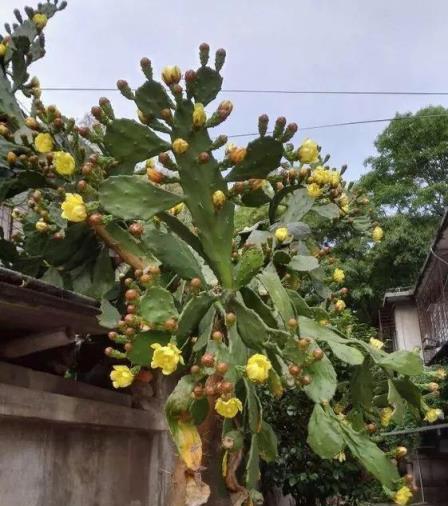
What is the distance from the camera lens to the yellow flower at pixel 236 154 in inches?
103

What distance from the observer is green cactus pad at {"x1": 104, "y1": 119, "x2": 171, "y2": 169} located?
8.63ft

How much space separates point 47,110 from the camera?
2.82 m

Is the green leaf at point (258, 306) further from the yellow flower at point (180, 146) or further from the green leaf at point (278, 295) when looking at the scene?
the yellow flower at point (180, 146)

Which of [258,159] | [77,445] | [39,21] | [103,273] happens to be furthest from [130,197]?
[39,21]

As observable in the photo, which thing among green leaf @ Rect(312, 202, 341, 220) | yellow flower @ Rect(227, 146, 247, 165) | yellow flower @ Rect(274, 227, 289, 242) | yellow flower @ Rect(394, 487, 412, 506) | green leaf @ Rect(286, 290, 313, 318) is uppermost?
green leaf @ Rect(312, 202, 341, 220)

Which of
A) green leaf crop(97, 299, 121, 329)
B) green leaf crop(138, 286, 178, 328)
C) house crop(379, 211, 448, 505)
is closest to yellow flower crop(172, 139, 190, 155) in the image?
green leaf crop(138, 286, 178, 328)

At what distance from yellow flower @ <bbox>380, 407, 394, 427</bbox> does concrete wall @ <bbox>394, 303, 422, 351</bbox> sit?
1349 centimetres

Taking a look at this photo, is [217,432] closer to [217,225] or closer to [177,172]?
[217,225]

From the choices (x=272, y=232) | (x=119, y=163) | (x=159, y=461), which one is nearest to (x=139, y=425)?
(x=159, y=461)

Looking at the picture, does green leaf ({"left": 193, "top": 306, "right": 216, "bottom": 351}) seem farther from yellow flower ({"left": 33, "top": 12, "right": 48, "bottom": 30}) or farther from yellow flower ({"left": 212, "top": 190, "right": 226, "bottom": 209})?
yellow flower ({"left": 33, "top": 12, "right": 48, "bottom": 30})

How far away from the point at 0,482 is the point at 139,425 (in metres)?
1.18

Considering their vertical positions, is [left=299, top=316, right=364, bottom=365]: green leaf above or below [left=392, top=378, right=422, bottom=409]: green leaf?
above

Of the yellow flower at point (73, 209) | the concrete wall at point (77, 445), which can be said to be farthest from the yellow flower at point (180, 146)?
the concrete wall at point (77, 445)

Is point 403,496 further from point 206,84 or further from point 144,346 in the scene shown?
point 206,84
